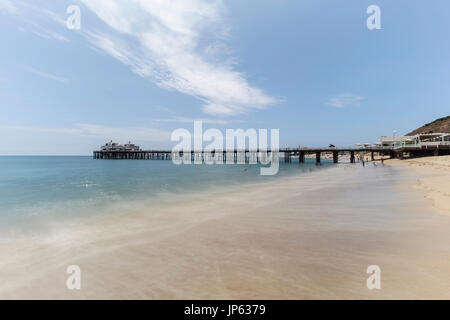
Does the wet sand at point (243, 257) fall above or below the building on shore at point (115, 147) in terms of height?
below

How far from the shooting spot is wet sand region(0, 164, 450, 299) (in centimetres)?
336

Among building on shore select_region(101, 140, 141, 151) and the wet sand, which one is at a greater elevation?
building on shore select_region(101, 140, 141, 151)

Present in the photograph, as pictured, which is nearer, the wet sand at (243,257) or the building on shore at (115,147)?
the wet sand at (243,257)

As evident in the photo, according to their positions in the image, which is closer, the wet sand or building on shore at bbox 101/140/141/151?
the wet sand

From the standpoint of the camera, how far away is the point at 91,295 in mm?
3412

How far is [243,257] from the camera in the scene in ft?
14.8

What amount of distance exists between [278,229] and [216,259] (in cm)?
260

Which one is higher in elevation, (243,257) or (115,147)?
(115,147)

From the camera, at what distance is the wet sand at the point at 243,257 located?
11.0ft

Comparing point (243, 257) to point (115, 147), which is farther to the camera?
point (115, 147)
